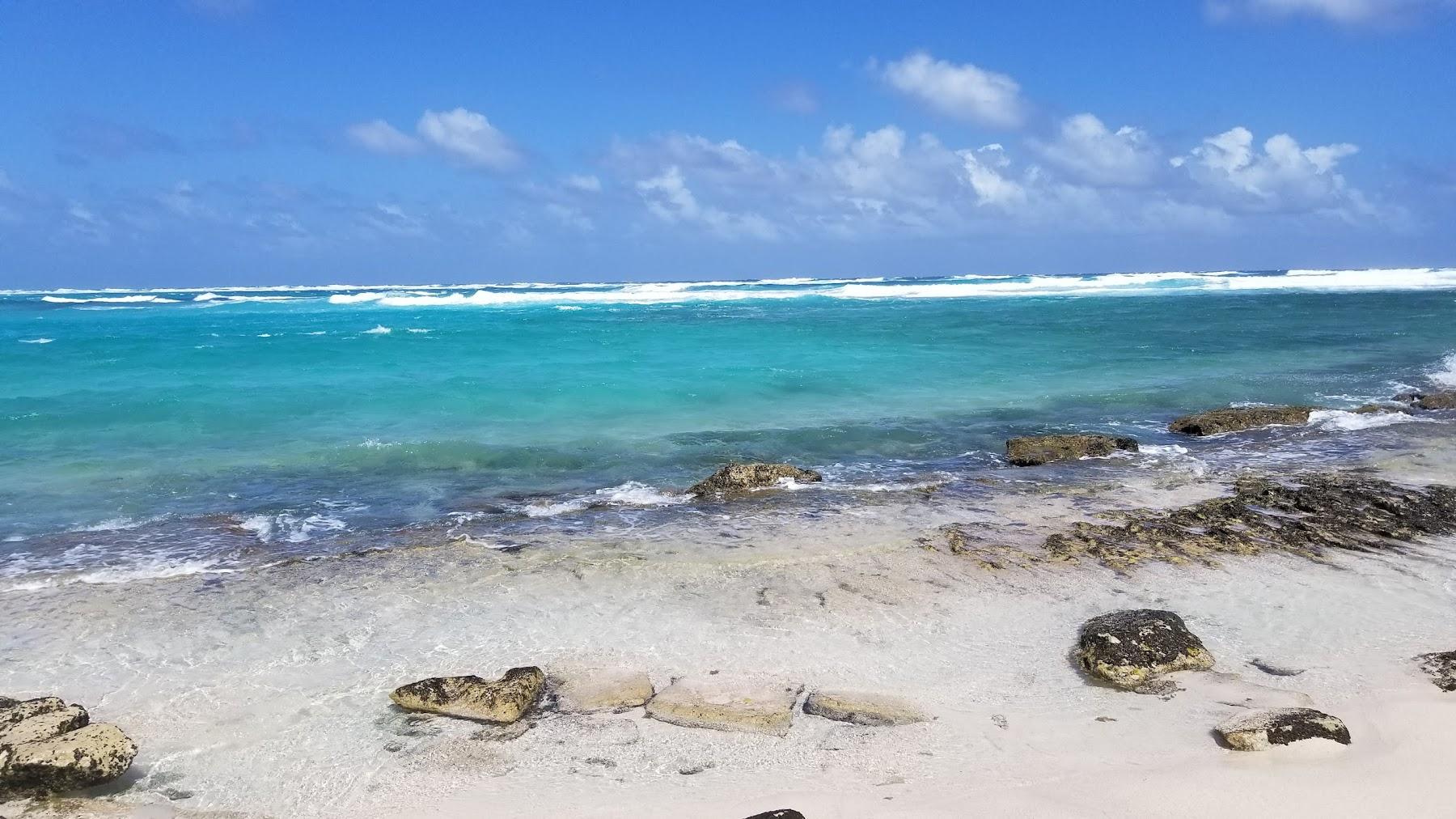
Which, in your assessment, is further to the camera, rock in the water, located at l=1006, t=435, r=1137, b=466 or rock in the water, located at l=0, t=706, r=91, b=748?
rock in the water, located at l=1006, t=435, r=1137, b=466

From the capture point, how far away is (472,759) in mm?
3682

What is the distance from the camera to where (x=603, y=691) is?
14.1 ft

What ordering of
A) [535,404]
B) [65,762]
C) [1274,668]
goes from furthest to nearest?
[535,404]
[1274,668]
[65,762]

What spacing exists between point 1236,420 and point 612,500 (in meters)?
7.87

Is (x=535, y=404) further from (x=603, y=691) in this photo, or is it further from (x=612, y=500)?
(x=603, y=691)

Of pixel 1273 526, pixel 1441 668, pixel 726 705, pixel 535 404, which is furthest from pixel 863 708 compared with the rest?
pixel 535 404

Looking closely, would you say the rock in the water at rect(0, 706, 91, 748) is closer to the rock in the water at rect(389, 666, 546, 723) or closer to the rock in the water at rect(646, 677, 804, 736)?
the rock in the water at rect(389, 666, 546, 723)

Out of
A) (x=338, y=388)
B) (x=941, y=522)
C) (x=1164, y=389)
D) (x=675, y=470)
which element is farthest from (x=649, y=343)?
(x=941, y=522)

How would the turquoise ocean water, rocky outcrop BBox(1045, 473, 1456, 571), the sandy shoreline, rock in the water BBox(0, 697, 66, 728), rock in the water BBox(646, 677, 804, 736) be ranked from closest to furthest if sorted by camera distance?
the sandy shoreline, rock in the water BBox(0, 697, 66, 728), rock in the water BBox(646, 677, 804, 736), rocky outcrop BBox(1045, 473, 1456, 571), the turquoise ocean water

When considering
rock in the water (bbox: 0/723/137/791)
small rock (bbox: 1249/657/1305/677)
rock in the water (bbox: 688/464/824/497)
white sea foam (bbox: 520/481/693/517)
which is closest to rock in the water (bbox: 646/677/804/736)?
rock in the water (bbox: 0/723/137/791)

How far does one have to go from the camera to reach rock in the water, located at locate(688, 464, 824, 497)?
8.39 meters

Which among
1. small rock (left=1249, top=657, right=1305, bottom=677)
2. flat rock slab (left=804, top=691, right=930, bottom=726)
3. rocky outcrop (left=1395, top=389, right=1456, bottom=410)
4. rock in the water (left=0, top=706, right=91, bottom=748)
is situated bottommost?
flat rock slab (left=804, top=691, right=930, bottom=726)

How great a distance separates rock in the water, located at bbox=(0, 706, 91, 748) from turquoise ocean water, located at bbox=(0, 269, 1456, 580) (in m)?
Result: 3.03

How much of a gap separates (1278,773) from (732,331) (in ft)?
82.4
